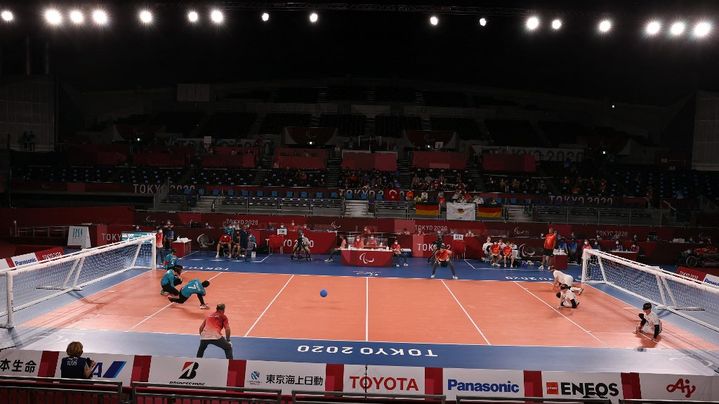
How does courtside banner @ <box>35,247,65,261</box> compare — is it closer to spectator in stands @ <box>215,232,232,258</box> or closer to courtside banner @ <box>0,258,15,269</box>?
courtside banner @ <box>0,258,15,269</box>

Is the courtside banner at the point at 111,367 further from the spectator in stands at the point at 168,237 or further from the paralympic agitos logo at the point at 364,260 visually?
the spectator in stands at the point at 168,237

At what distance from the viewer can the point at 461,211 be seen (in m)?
A: 31.4

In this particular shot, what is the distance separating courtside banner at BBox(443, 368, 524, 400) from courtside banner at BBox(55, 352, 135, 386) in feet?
17.4

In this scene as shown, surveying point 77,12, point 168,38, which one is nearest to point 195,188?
point 168,38

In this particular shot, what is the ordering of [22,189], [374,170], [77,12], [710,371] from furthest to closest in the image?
[374,170]
[22,189]
[77,12]
[710,371]

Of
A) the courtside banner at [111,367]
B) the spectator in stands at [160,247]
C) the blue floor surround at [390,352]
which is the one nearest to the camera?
the courtside banner at [111,367]

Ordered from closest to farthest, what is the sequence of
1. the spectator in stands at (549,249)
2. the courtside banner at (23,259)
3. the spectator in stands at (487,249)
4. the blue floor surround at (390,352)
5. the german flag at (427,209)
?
1. the blue floor surround at (390,352)
2. the courtside banner at (23,259)
3. the spectator in stands at (549,249)
4. the spectator in stands at (487,249)
5. the german flag at (427,209)

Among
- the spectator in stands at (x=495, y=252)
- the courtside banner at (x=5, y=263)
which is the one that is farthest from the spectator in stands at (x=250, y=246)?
the spectator in stands at (x=495, y=252)

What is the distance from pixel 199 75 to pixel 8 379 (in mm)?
45319

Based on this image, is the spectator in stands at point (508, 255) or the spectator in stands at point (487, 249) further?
the spectator in stands at point (487, 249)

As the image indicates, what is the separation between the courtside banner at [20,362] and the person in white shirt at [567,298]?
1571 cm

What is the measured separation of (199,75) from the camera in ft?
162

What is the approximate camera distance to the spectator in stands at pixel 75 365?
834 cm

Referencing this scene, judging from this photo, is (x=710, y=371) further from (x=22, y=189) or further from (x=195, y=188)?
(x=22, y=189)
